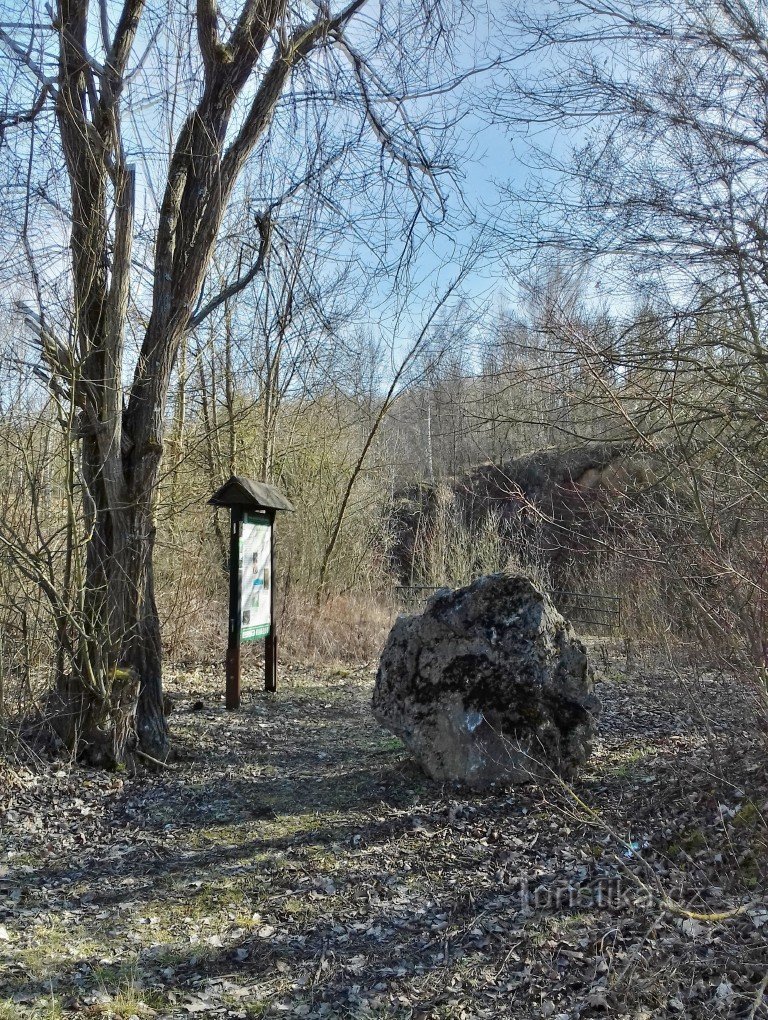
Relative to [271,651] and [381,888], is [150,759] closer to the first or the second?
[381,888]

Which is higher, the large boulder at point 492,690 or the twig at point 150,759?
the large boulder at point 492,690

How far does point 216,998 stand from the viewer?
309 cm

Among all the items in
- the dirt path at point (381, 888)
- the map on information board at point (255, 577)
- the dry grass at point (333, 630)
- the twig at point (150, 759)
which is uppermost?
the map on information board at point (255, 577)

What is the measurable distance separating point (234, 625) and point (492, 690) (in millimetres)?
3236

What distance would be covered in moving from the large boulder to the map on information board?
2.61 m

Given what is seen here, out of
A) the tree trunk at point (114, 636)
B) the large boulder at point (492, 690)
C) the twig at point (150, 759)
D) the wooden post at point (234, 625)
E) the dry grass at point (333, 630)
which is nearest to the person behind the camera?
the large boulder at point (492, 690)

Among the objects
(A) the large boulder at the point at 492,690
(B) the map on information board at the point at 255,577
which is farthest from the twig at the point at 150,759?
(B) the map on information board at the point at 255,577

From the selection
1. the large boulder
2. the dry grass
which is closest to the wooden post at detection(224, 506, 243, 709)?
the large boulder

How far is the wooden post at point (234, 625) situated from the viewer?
7.55m

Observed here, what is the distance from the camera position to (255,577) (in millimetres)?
8141

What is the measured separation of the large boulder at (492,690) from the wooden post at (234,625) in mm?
2366

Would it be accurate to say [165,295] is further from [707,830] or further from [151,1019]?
[707,830]

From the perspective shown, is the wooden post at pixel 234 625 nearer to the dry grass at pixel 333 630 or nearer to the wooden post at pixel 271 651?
the wooden post at pixel 271 651

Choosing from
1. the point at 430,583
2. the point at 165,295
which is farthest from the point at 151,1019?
the point at 430,583
